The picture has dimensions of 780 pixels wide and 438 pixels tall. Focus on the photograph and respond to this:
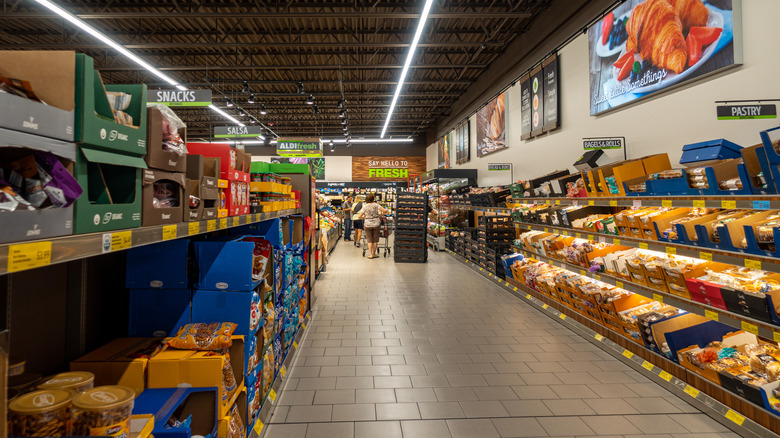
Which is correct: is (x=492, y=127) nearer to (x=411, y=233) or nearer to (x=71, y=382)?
(x=411, y=233)

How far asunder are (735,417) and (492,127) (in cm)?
877

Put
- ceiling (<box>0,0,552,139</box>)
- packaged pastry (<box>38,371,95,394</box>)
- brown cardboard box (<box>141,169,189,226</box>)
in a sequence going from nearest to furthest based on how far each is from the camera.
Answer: packaged pastry (<box>38,371,95,394</box>)
brown cardboard box (<box>141,169,189,226</box>)
ceiling (<box>0,0,552,139</box>)

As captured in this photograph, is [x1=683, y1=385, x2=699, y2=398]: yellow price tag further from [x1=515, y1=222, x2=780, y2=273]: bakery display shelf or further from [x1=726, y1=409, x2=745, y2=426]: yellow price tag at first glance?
[x1=515, y1=222, x2=780, y2=273]: bakery display shelf

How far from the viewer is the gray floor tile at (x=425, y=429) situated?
2.43 metres

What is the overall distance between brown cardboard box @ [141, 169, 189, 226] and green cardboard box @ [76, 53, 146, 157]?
0.28 feet

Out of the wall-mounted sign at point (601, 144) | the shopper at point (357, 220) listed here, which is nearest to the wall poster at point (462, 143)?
the shopper at point (357, 220)

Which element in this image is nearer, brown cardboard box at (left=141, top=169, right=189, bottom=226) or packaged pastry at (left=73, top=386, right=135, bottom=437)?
packaged pastry at (left=73, top=386, right=135, bottom=437)

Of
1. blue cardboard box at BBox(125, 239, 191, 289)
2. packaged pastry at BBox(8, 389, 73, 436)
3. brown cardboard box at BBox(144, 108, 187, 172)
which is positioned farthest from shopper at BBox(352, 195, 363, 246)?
packaged pastry at BBox(8, 389, 73, 436)

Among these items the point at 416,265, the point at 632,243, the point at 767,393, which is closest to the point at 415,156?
the point at 416,265

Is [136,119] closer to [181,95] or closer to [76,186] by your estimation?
[76,186]

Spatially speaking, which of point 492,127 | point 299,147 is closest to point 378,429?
point 492,127

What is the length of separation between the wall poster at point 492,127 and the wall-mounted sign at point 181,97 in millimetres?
6856

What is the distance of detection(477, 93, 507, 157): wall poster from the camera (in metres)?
9.55

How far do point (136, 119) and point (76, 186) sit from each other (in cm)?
47
